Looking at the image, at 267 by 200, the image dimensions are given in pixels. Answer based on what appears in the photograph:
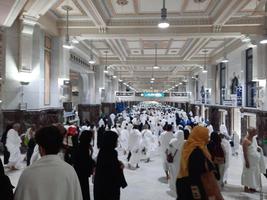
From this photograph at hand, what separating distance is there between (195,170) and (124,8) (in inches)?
291

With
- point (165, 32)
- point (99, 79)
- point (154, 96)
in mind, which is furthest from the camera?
point (154, 96)

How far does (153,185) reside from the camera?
598 cm

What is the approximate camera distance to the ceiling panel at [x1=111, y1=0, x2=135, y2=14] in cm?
834

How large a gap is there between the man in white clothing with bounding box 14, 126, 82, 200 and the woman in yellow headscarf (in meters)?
1.15

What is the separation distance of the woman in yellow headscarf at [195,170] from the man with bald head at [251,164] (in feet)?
9.89

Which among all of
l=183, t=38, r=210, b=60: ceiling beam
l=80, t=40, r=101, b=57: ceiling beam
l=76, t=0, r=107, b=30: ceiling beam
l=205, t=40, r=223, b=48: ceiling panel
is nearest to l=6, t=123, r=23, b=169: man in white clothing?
l=76, t=0, r=107, b=30: ceiling beam

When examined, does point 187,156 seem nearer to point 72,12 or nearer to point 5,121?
point 5,121

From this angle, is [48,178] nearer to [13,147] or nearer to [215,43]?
[13,147]

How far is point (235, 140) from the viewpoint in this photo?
9.73m

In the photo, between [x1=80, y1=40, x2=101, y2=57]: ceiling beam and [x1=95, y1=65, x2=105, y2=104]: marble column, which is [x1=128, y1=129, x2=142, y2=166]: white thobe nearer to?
[x1=80, y1=40, x2=101, y2=57]: ceiling beam

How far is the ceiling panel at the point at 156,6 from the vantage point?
8.21 meters

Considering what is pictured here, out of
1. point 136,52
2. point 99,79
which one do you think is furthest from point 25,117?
point 99,79

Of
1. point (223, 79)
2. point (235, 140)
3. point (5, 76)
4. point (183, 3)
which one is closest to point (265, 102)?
point (235, 140)

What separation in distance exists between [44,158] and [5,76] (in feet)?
23.5
